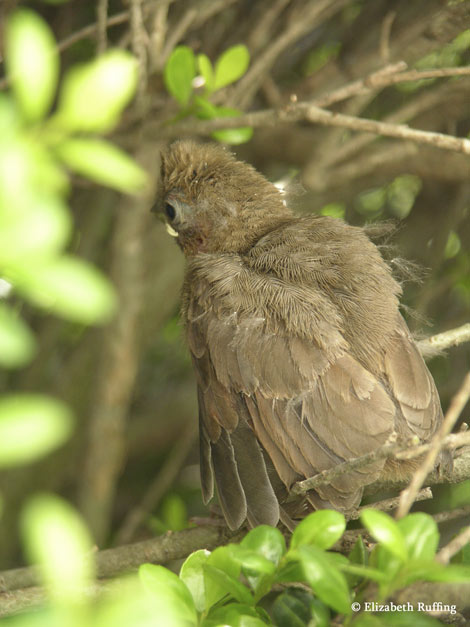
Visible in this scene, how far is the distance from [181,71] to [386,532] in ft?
5.96

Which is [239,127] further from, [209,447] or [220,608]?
[220,608]

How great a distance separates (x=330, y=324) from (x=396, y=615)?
112cm

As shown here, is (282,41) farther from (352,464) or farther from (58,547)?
(58,547)


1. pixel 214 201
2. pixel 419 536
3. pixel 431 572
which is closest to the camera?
pixel 431 572

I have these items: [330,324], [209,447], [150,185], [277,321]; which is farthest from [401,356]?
[150,185]

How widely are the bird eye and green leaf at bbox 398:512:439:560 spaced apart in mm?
1872

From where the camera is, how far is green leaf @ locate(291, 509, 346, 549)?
4.54 feet

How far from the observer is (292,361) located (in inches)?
88.4

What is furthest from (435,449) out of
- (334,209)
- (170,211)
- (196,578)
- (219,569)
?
(334,209)

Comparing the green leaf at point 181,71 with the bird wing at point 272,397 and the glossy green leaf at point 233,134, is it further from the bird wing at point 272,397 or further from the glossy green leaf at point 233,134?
the bird wing at point 272,397

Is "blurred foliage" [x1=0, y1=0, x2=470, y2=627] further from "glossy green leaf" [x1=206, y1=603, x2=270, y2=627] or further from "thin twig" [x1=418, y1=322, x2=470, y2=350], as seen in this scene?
"thin twig" [x1=418, y1=322, x2=470, y2=350]

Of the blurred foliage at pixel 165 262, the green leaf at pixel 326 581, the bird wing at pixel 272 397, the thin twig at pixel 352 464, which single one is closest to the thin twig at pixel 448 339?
the bird wing at pixel 272 397

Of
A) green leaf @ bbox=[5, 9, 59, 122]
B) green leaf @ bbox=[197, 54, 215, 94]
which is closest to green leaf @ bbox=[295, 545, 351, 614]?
green leaf @ bbox=[5, 9, 59, 122]

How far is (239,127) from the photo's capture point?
110 inches
